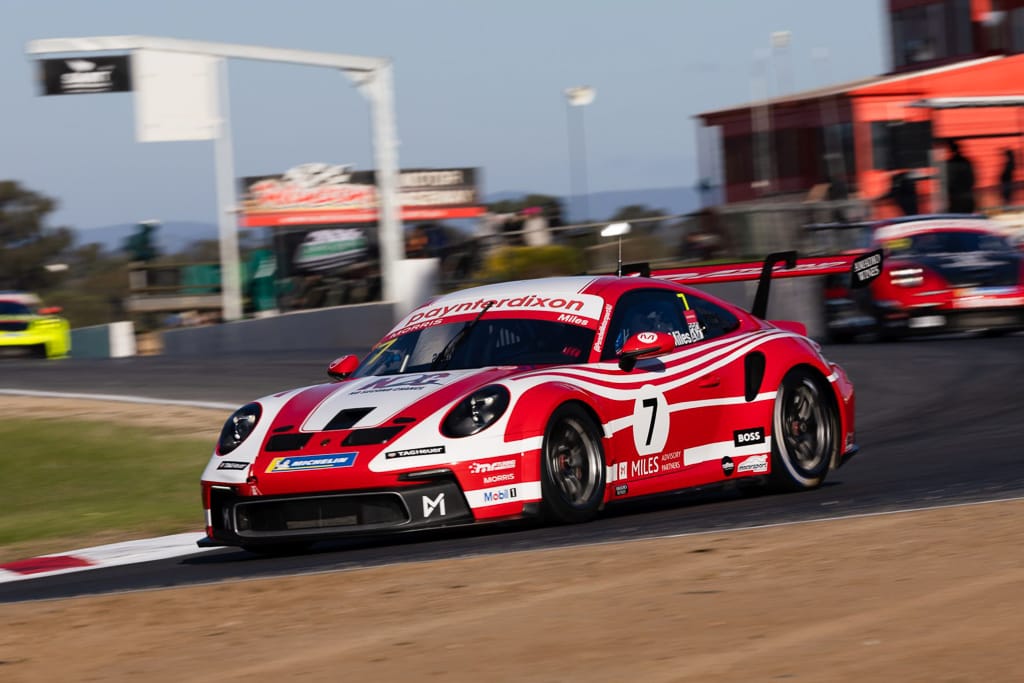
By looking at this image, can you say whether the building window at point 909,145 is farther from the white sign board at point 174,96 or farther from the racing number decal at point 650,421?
the racing number decal at point 650,421

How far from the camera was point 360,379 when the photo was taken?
8523mm

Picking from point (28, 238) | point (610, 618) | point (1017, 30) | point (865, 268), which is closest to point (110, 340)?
point (1017, 30)

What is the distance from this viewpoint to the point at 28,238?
263ft

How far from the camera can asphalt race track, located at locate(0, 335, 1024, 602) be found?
7570mm

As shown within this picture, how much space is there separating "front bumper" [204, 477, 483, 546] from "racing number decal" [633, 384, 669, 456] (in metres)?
1.14

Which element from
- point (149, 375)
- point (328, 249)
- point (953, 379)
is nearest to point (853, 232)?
point (953, 379)

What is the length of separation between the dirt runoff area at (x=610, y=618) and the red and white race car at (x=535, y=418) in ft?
2.21

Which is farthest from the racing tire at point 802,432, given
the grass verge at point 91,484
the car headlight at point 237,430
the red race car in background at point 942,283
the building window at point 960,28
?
the building window at point 960,28

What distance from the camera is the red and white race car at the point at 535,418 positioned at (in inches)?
298

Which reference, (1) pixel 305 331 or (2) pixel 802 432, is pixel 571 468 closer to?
(2) pixel 802 432

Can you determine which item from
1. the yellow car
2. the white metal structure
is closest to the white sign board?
the white metal structure

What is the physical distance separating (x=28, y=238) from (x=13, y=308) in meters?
52.2

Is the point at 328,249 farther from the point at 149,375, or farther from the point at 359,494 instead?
the point at 359,494

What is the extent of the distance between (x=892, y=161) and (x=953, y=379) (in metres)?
14.4
